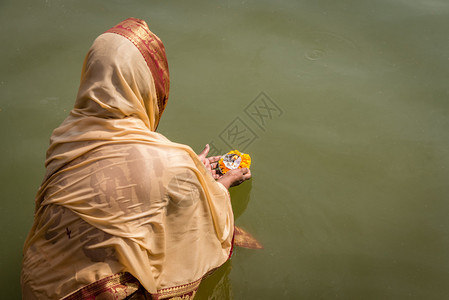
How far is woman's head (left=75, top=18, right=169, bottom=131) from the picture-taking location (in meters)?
1.58

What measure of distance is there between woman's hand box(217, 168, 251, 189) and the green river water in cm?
16

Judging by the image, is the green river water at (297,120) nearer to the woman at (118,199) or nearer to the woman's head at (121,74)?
the woman at (118,199)

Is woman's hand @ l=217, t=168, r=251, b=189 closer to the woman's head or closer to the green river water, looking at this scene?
the green river water

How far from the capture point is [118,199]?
1460 millimetres

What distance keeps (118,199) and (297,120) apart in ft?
5.36

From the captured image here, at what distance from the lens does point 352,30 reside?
3.37m

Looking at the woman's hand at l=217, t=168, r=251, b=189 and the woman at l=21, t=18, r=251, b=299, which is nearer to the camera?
the woman at l=21, t=18, r=251, b=299

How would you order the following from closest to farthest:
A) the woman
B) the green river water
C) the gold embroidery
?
the woman
the gold embroidery
the green river water

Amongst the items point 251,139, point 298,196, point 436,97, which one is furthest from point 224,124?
point 436,97

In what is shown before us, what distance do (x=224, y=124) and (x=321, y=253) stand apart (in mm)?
1056

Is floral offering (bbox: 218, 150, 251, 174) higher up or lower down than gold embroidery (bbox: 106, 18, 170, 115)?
lower down

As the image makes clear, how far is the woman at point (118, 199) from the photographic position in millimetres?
1467

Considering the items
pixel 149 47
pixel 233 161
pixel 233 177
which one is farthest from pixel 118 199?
pixel 233 161

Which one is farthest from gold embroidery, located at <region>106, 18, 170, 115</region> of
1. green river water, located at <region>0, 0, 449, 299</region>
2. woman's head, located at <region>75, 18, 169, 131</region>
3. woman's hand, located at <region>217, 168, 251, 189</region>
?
green river water, located at <region>0, 0, 449, 299</region>
